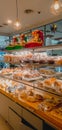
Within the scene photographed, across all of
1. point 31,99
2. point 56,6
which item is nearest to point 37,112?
point 31,99

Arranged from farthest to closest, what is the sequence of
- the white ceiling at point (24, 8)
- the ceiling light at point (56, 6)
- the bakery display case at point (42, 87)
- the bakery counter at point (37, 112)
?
the white ceiling at point (24, 8), the ceiling light at point (56, 6), the bakery display case at point (42, 87), the bakery counter at point (37, 112)

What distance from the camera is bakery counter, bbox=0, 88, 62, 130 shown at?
148 centimetres

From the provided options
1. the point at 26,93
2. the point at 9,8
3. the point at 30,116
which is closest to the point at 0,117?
the point at 26,93

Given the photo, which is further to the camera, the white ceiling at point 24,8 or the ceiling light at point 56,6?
the white ceiling at point 24,8

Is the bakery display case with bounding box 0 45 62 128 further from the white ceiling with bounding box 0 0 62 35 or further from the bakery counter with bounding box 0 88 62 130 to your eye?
the white ceiling with bounding box 0 0 62 35

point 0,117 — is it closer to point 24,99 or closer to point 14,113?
point 14,113

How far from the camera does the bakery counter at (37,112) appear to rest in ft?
4.84

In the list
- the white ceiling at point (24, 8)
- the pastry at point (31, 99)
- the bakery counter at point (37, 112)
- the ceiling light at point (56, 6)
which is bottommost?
the bakery counter at point (37, 112)

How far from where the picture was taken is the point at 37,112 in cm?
173

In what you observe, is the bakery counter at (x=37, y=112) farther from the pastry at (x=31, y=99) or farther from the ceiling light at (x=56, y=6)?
the ceiling light at (x=56, y=6)

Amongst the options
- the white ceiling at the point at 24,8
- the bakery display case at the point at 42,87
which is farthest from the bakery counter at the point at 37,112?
the white ceiling at the point at 24,8

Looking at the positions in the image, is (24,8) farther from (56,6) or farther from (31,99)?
(31,99)

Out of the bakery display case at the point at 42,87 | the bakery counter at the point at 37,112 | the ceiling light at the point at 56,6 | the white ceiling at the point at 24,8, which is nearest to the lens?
the bakery counter at the point at 37,112

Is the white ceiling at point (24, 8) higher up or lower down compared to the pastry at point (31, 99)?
higher up
